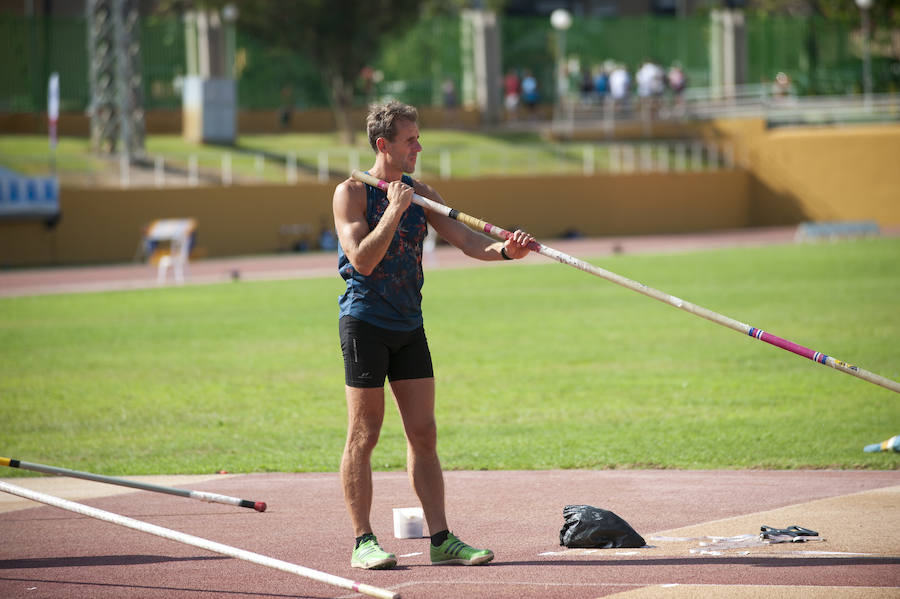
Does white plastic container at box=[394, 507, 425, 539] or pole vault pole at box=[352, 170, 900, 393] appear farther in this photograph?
white plastic container at box=[394, 507, 425, 539]

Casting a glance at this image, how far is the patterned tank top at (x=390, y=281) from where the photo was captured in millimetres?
6254

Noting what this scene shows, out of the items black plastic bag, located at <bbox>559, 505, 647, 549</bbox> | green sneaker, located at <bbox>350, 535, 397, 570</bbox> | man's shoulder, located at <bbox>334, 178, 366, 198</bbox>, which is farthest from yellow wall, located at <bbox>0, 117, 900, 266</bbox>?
black plastic bag, located at <bbox>559, 505, 647, 549</bbox>

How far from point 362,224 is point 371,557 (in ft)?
5.64

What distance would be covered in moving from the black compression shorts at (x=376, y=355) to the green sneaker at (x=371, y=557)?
2.73 feet

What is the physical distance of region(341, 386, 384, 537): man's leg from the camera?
6.25 metres

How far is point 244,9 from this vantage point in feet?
145

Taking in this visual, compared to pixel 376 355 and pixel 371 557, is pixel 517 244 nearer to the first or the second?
pixel 376 355

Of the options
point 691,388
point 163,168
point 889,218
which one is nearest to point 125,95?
point 163,168

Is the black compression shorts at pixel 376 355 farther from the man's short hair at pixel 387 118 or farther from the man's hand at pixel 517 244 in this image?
the man's short hair at pixel 387 118

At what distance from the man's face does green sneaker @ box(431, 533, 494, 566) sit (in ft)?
6.57

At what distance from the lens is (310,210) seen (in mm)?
37719

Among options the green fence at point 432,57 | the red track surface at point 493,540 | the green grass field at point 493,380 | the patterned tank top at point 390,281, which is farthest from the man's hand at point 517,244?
the green fence at point 432,57

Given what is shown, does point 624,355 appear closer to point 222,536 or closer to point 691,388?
point 691,388

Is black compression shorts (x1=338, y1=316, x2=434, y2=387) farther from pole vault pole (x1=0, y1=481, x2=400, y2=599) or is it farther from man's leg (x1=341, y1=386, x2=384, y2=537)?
pole vault pole (x1=0, y1=481, x2=400, y2=599)
